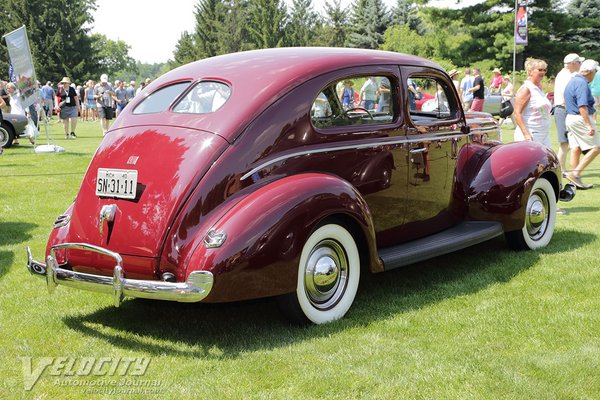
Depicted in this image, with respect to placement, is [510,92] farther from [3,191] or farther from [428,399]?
[428,399]

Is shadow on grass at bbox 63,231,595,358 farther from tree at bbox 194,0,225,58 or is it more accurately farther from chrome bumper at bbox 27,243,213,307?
tree at bbox 194,0,225,58

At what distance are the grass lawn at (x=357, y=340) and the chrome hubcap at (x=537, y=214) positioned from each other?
1.14ft

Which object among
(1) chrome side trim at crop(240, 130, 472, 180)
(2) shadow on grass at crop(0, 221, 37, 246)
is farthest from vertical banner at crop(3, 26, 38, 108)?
(1) chrome side trim at crop(240, 130, 472, 180)

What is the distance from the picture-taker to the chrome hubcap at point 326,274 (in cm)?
435

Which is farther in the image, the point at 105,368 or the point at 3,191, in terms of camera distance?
the point at 3,191

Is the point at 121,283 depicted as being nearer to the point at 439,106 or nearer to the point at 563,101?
the point at 439,106

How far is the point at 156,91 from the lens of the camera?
5.12 metres

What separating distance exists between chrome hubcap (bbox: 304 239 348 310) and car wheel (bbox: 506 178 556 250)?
7.86ft

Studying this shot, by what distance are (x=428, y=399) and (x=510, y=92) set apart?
17.3 metres

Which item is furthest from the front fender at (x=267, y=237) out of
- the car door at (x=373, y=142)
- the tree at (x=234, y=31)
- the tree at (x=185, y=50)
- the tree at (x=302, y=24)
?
the tree at (x=185, y=50)

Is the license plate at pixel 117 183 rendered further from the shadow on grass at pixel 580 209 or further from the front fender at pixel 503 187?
the shadow on grass at pixel 580 209

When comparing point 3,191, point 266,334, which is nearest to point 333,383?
point 266,334

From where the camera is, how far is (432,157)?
18.3ft

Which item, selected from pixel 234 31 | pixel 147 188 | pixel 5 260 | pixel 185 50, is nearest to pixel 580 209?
pixel 147 188
